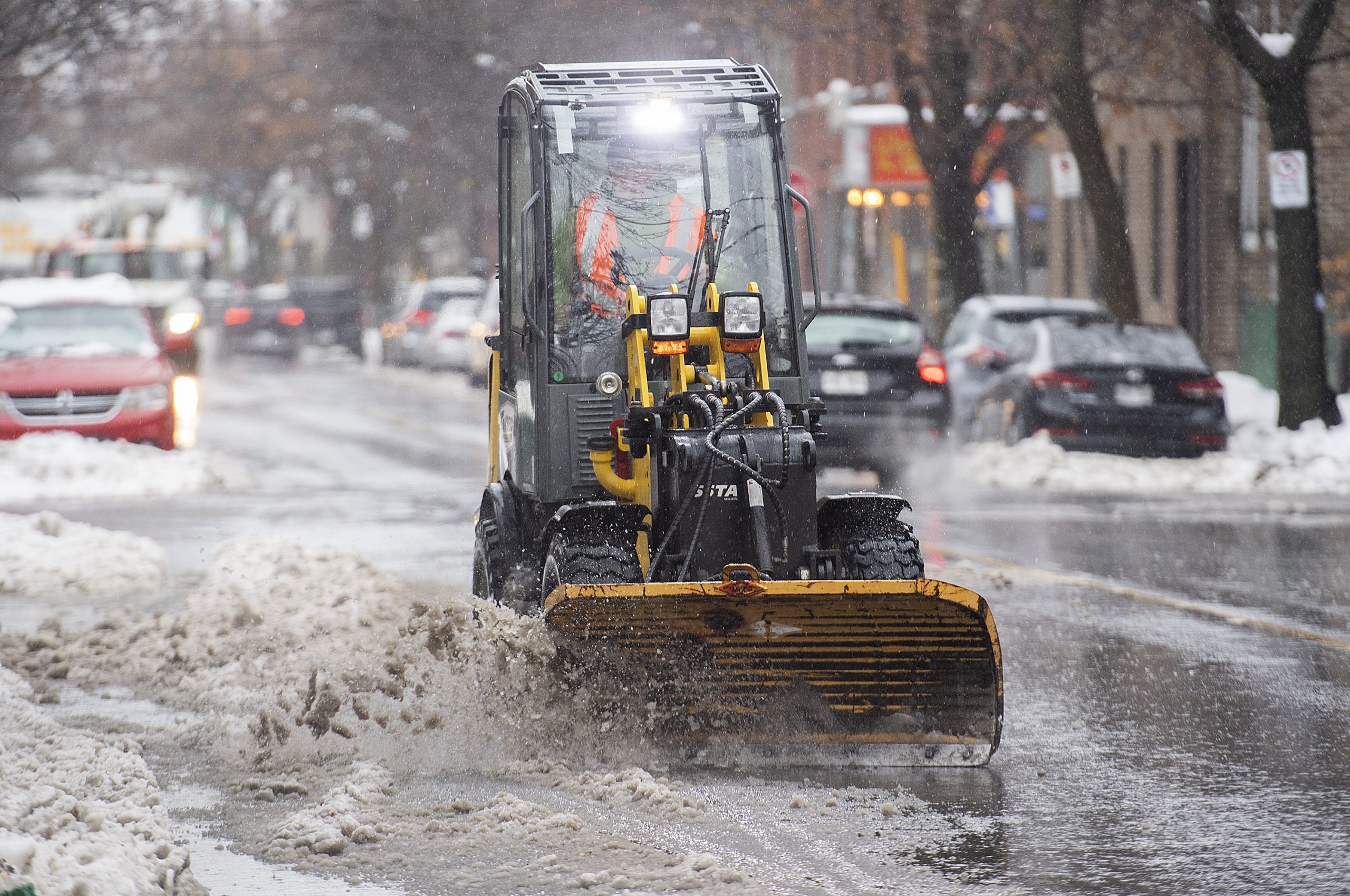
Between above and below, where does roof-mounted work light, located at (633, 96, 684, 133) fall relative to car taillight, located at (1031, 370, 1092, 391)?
above

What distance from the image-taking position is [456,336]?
3425 cm

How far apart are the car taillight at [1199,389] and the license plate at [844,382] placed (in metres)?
3.10

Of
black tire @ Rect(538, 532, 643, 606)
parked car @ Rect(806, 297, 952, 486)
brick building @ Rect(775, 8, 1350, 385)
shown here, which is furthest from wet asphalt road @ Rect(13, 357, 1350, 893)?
brick building @ Rect(775, 8, 1350, 385)

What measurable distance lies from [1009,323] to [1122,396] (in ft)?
9.26

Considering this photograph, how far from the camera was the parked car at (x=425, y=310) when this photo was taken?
3516 centimetres

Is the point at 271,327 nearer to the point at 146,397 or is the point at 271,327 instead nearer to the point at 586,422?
the point at 146,397

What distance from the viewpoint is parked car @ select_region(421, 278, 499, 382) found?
3266 cm

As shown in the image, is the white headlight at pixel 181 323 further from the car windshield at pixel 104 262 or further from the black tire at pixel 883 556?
the black tire at pixel 883 556

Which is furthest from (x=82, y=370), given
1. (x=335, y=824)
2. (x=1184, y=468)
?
(x=335, y=824)

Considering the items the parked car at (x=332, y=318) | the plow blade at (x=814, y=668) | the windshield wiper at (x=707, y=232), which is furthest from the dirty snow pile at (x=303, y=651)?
the parked car at (x=332, y=318)

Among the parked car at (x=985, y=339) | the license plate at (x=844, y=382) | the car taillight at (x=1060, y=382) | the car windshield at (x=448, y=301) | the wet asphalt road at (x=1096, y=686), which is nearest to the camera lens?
the wet asphalt road at (x=1096, y=686)

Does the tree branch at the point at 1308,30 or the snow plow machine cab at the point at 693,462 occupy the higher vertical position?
the tree branch at the point at 1308,30

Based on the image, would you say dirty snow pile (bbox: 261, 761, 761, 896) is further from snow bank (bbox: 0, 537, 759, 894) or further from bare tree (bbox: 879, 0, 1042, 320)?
bare tree (bbox: 879, 0, 1042, 320)

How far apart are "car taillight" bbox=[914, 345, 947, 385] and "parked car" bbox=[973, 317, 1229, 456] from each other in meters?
1.21
